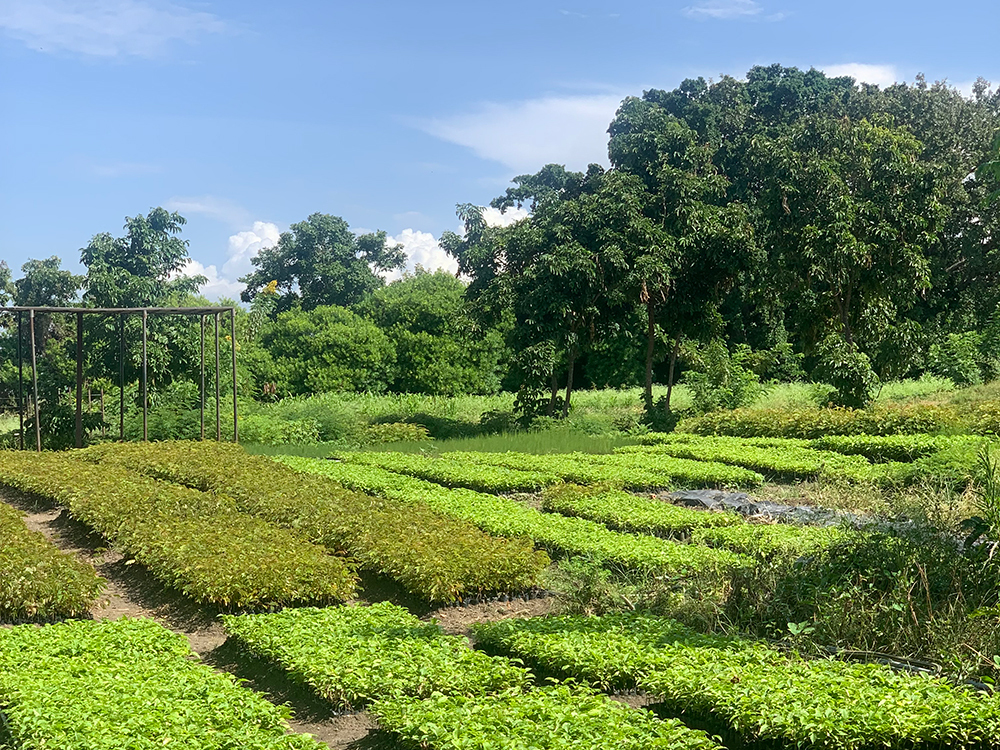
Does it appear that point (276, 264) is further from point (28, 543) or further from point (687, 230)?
point (28, 543)

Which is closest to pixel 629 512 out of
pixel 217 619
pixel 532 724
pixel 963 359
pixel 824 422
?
pixel 217 619

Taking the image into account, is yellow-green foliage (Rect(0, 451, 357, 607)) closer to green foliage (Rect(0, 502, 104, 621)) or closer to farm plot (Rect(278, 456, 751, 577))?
green foliage (Rect(0, 502, 104, 621))

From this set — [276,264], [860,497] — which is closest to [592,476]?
[860,497]

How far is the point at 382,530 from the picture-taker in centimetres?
993

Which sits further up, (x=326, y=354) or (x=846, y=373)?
(x=326, y=354)

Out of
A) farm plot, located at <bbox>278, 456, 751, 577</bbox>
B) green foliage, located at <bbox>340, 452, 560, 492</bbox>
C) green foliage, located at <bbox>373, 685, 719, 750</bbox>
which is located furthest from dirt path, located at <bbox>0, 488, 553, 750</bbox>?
green foliage, located at <bbox>340, 452, 560, 492</bbox>

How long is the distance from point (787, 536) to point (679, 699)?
4273 mm

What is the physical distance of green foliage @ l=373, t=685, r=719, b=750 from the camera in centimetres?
483

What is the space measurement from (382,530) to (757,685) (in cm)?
518

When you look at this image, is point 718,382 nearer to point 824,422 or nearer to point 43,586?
point 824,422

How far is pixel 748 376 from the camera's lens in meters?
24.3

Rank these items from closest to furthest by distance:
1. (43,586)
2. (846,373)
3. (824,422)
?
(43,586) → (824,422) → (846,373)

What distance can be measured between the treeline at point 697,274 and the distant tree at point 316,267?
8670mm

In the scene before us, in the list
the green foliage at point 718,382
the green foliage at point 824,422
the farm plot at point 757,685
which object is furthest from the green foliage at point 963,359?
the farm plot at point 757,685
